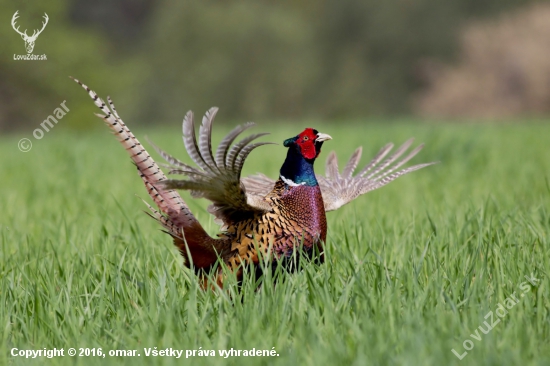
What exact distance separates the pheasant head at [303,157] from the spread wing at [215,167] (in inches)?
8.1

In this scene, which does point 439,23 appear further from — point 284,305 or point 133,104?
point 284,305

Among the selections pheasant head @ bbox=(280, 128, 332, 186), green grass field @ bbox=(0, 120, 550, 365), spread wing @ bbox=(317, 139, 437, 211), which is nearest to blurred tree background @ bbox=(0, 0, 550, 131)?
spread wing @ bbox=(317, 139, 437, 211)

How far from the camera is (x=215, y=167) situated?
111 inches

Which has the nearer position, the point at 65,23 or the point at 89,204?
the point at 89,204

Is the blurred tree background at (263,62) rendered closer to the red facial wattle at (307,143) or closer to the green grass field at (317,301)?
the green grass field at (317,301)

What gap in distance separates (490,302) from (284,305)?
882mm

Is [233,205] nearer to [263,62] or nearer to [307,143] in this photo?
[307,143]

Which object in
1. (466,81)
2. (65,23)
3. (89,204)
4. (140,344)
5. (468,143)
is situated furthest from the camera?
(65,23)

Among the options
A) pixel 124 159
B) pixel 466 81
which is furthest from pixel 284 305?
pixel 466 81

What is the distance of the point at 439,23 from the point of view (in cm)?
3155

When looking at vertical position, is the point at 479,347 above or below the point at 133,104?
below

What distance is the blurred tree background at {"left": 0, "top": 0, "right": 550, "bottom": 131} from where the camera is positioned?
1214 inches

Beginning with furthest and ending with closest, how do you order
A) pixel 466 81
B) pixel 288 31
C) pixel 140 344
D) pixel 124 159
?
pixel 288 31 → pixel 466 81 → pixel 124 159 → pixel 140 344

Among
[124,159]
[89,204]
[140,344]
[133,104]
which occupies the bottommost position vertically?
[140,344]
